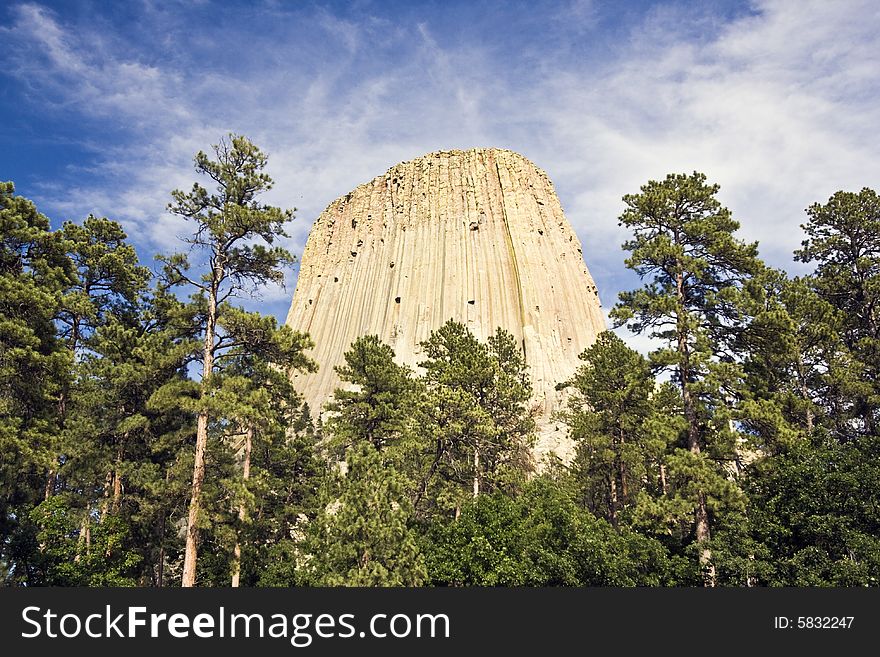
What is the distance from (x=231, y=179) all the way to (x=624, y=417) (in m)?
16.5

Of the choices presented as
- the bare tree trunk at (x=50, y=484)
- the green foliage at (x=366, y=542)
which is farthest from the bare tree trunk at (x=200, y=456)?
the bare tree trunk at (x=50, y=484)

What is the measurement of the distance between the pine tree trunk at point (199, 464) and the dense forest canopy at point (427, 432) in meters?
0.08

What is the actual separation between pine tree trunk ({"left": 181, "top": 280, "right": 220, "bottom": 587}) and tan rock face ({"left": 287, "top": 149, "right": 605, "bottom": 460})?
126ft

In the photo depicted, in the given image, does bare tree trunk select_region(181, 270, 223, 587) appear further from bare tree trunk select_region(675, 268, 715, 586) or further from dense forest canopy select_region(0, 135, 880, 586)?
bare tree trunk select_region(675, 268, 715, 586)

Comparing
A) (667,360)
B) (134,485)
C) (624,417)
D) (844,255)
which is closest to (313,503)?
(134,485)


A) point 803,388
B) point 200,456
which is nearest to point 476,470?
point 200,456

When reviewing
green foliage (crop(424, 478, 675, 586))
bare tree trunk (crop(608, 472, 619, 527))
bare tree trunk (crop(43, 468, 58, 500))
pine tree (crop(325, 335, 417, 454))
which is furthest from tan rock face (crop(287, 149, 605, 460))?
green foliage (crop(424, 478, 675, 586))

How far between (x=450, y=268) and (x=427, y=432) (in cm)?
4162

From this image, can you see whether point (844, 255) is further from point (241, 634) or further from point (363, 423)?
point (241, 634)

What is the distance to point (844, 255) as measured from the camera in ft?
80.4

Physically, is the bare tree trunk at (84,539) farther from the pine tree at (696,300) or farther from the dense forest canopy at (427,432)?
the pine tree at (696,300)

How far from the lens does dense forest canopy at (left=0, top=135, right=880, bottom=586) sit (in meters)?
16.6

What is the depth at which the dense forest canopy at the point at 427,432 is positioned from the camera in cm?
1661

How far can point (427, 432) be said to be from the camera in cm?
2373
